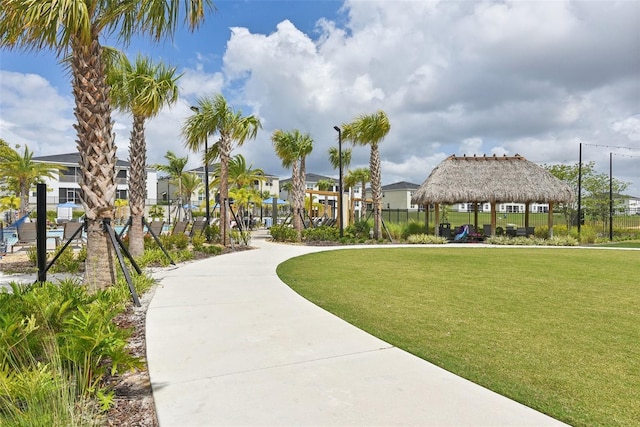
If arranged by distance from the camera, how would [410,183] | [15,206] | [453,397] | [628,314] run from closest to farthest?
[453,397] → [628,314] → [15,206] → [410,183]

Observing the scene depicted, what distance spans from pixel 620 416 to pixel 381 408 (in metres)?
1.76

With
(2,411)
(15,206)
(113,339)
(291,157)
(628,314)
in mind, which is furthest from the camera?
(15,206)

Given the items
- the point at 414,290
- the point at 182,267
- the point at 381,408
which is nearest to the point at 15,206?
the point at 182,267

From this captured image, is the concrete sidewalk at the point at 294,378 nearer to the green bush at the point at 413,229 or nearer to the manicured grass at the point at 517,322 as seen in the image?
the manicured grass at the point at 517,322

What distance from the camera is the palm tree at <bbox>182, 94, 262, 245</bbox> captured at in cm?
1644

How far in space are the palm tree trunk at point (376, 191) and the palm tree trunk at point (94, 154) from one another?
16048 mm

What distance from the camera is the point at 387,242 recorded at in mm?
21062

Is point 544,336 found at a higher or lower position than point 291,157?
lower

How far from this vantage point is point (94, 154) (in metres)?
6.66

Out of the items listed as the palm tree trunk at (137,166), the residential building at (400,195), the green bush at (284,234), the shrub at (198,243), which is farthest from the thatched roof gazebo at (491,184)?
the residential building at (400,195)

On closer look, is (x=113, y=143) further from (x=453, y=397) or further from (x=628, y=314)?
(x=628, y=314)

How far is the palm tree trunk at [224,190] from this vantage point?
1648cm

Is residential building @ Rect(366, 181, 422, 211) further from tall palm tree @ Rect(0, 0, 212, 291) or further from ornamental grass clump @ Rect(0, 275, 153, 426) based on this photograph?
ornamental grass clump @ Rect(0, 275, 153, 426)

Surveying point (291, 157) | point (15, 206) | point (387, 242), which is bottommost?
point (387, 242)
